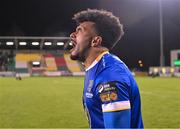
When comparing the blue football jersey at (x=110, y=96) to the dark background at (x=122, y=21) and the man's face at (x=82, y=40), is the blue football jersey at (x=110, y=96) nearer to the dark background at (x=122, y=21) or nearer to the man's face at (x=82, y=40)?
the man's face at (x=82, y=40)

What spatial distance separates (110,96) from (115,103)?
0.19 feet

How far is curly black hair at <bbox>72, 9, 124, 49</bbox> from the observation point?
317 cm

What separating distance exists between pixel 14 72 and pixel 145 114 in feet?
195

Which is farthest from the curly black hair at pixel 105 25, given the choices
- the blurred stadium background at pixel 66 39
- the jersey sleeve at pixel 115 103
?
the blurred stadium background at pixel 66 39

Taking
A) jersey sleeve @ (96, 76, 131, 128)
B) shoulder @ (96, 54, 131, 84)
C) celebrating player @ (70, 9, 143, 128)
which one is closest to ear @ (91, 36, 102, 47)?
celebrating player @ (70, 9, 143, 128)

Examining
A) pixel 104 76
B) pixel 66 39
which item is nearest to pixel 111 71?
pixel 104 76

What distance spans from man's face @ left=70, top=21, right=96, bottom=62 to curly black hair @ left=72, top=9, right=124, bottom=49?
5 centimetres

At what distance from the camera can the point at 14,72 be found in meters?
72.4

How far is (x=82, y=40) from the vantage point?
10.3ft

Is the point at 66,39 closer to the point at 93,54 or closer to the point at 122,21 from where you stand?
the point at 122,21

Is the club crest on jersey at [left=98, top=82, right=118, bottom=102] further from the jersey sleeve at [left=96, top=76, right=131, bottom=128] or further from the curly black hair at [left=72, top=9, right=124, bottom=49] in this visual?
the curly black hair at [left=72, top=9, right=124, bottom=49]

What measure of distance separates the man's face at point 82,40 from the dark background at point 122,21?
72655 mm

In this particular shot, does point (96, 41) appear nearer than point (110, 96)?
No

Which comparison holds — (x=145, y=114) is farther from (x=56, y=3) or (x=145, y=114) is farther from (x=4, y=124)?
(x=56, y=3)
